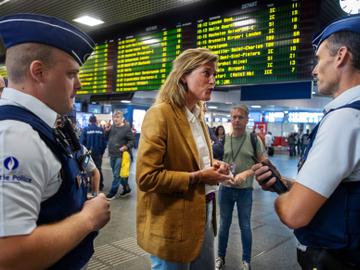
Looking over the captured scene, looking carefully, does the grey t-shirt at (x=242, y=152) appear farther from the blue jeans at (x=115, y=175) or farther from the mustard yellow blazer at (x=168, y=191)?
the blue jeans at (x=115, y=175)

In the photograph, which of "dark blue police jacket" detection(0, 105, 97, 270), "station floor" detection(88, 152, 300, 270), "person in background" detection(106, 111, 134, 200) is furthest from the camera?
"person in background" detection(106, 111, 134, 200)

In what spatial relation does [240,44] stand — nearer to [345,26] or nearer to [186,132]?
[186,132]

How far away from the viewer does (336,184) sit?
1.09 m

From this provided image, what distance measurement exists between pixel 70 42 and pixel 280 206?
102 centimetres

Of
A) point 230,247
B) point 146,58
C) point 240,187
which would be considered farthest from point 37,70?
point 146,58

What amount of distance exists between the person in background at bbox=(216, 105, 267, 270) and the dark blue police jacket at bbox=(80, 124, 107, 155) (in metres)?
3.96

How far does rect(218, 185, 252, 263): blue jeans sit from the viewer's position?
10.3 ft

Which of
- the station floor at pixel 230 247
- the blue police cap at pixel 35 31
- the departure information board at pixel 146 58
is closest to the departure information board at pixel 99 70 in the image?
the departure information board at pixel 146 58

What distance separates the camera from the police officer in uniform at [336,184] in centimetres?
108

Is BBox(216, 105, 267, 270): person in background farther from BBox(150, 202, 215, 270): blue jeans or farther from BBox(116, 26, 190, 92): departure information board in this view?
BBox(116, 26, 190, 92): departure information board

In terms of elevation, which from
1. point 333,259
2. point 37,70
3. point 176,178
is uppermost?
point 37,70

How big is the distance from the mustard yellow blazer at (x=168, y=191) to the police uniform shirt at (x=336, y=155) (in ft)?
2.25

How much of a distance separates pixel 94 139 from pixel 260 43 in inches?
160

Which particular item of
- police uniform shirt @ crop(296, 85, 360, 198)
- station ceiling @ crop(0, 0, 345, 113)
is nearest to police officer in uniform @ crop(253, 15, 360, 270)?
police uniform shirt @ crop(296, 85, 360, 198)
